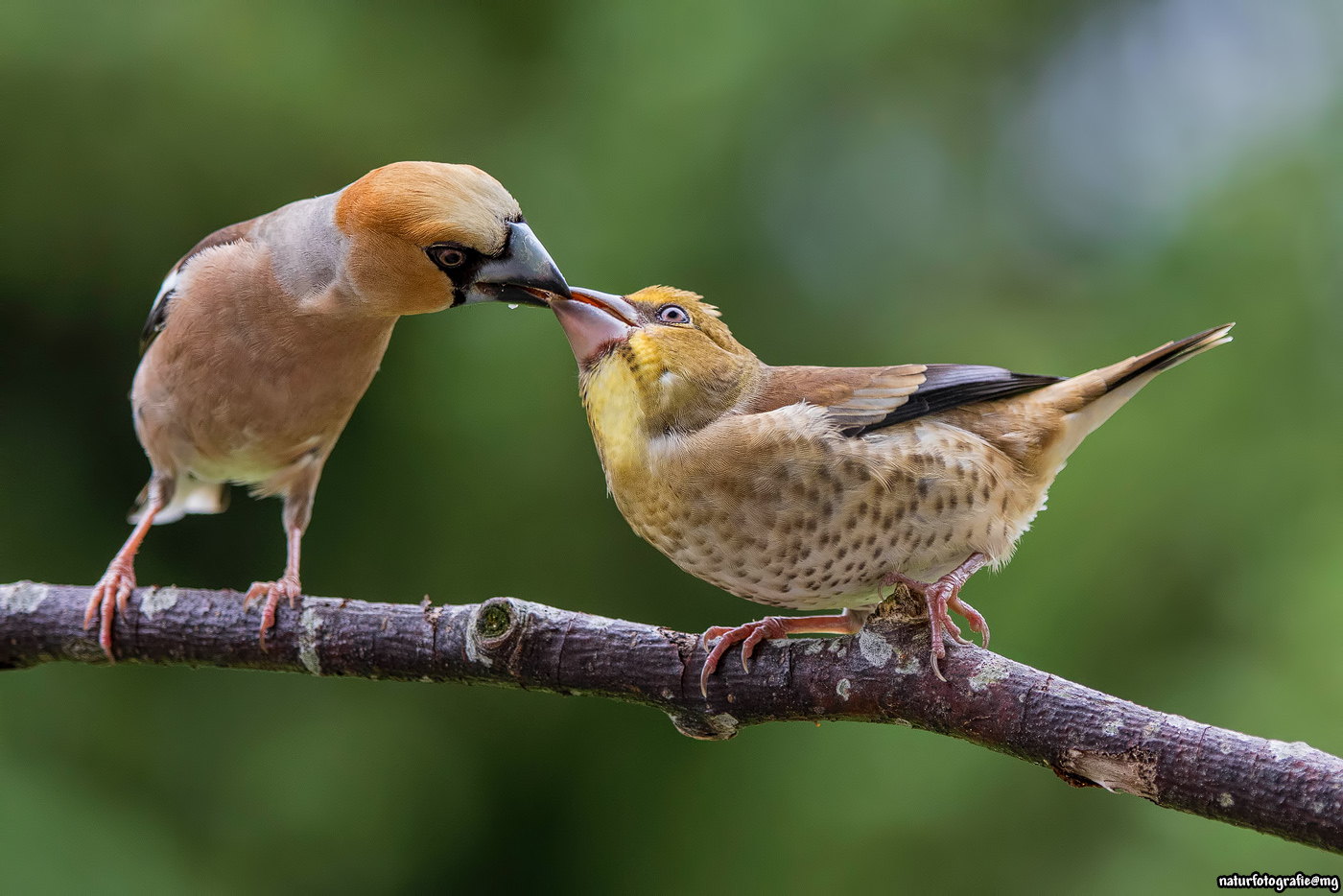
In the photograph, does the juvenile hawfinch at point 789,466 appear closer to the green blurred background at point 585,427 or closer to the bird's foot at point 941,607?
the bird's foot at point 941,607

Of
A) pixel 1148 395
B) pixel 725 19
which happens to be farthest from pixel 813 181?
pixel 1148 395

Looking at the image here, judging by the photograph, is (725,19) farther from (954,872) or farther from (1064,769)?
(1064,769)

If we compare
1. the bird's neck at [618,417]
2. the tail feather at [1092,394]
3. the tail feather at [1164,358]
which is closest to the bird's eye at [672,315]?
the bird's neck at [618,417]

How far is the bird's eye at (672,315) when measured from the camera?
114 inches

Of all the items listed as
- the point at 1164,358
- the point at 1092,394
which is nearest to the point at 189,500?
the point at 1092,394

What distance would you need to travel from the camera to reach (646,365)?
107 inches

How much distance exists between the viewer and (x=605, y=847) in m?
5.78

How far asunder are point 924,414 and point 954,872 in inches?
115

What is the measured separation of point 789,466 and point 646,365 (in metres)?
0.41

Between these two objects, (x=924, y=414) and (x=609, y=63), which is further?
(x=609, y=63)

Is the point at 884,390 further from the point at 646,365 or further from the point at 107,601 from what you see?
the point at 107,601

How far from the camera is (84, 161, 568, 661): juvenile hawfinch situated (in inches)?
104

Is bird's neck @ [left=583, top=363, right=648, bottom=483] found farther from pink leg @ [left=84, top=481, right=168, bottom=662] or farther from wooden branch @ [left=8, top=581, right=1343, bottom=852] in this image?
pink leg @ [left=84, top=481, right=168, bottom=662]

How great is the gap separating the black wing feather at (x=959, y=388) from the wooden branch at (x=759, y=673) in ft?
2.06
